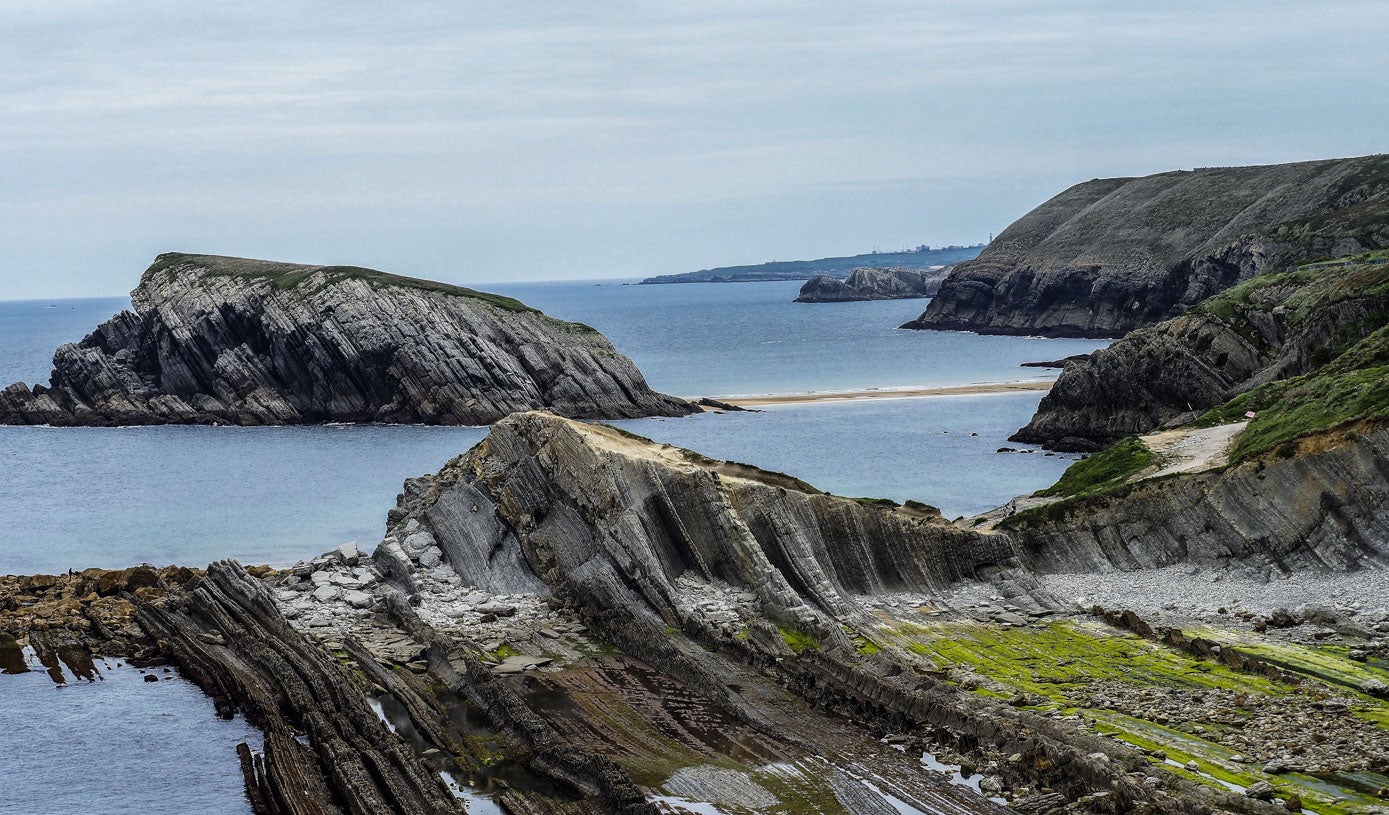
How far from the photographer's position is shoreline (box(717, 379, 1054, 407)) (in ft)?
382

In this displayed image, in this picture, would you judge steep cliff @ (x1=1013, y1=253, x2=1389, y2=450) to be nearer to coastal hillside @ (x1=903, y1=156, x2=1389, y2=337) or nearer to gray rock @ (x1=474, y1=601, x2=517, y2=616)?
gray rock @ (x1=474, y1=601, x2=517, y2=616)

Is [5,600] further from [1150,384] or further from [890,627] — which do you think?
[1150,384]

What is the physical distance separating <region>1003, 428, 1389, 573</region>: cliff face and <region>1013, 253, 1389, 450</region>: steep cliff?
27332 millimetres

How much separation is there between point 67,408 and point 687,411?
165 feet

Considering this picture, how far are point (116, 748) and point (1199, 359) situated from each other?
6384cm

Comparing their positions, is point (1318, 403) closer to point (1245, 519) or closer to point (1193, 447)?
point (1193, 447)

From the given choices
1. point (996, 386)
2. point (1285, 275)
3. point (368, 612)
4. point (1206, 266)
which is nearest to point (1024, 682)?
point (368, 612)

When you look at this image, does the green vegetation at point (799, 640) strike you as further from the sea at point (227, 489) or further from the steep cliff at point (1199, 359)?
the steep cliff at point (1199, 359)

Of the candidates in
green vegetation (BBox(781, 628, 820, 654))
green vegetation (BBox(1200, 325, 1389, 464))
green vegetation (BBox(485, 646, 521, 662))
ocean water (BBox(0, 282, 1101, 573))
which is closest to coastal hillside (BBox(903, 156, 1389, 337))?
ocean water (BBox(0, 282, 1101, 573))

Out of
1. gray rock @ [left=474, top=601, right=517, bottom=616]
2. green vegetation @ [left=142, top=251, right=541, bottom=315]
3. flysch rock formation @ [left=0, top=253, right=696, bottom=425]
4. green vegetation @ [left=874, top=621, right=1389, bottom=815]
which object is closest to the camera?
green vegetation @ [left=874, top=621, right=1389, bottom=815]

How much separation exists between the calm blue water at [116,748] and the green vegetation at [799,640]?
42.4 feet

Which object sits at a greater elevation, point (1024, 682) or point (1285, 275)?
point (1285, 275)

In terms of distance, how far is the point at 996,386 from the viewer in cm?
12031

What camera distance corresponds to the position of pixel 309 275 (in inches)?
4528
